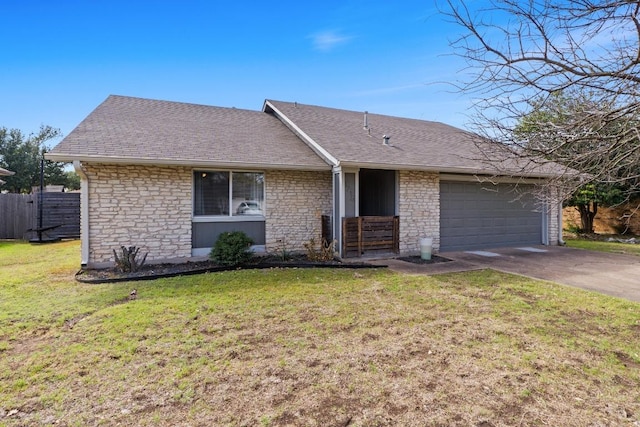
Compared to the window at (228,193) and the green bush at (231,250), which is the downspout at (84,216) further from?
the green bush at (231,250)

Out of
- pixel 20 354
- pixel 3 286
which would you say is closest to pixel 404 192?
pixel 20 354

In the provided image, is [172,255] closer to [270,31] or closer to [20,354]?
[20,354]

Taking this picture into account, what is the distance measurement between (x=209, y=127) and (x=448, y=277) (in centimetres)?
774

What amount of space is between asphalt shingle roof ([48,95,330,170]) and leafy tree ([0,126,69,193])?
2001 centimetres

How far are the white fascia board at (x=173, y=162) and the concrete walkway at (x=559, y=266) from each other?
3330mm

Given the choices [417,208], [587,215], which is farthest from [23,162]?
[587,215]

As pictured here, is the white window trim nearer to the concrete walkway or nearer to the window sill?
the window sill

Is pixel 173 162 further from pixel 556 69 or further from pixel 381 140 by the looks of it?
pixel 556 69

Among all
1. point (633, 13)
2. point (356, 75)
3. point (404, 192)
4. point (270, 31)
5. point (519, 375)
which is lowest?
point (519, 375)

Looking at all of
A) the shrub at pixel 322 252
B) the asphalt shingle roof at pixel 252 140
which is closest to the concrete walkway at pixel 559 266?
the shrub at pixel 322 252

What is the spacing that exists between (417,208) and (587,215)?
498 inches

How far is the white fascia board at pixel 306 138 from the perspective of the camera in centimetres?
863

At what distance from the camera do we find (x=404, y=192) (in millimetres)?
9359

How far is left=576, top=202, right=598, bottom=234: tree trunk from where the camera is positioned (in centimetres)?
1664
